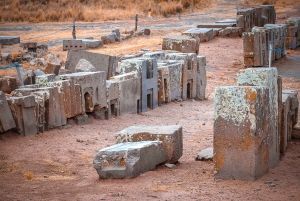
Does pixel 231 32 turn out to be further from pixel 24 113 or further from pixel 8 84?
pixel 24 113

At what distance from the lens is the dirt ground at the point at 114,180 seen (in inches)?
288

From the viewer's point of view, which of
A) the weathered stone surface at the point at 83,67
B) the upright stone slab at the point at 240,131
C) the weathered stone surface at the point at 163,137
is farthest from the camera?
the weathered stone surface at the point at 83,67

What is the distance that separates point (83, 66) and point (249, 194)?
7.35 meters

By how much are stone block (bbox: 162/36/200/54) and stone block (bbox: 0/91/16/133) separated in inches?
460

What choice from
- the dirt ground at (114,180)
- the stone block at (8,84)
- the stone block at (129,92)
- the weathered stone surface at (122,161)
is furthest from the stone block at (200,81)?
the weathered stone surface at (122,161)

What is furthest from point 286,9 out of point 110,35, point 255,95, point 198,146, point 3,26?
point 255,95

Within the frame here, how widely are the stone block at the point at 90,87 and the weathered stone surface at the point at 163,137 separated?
2.83 metres

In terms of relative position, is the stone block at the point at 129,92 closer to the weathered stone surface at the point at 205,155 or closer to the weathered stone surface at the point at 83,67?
the weathered stone surface at the point at 83,67

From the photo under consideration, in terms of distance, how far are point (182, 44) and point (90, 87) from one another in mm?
9625

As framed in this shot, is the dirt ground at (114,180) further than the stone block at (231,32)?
No

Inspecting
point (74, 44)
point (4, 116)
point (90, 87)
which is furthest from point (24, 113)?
point (74, 44)

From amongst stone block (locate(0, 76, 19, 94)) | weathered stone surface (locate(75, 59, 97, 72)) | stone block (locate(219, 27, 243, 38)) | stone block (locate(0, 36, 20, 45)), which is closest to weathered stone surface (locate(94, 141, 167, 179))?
weathered stone surface (locate(75, 59, 97, 72))

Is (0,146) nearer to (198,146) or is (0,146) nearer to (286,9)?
(198,146)

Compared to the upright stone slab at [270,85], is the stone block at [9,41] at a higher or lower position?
lower
